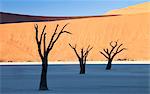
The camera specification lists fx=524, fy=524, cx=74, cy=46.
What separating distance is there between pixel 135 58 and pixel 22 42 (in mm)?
29519

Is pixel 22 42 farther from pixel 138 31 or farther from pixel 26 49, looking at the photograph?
pixel 138 31

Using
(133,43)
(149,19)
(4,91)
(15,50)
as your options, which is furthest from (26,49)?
(4,91)

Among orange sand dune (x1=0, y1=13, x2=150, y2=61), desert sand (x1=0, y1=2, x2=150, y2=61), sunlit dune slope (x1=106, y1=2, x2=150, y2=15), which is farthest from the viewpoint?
sunlit dune slope (x1=106, y1=2, x2=150, y2=15)

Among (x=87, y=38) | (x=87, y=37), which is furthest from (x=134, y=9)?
(x=87, y=38)

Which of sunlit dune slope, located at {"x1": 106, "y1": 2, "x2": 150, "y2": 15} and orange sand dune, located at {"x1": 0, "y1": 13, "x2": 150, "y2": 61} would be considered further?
sunlit dune slope, located at {"x1": 106, "y1": 2, "x2": 150, "y2": 15}

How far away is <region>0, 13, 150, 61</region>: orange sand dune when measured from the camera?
9456 centimetres

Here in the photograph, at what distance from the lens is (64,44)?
104 metres

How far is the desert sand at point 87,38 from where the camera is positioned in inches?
3716

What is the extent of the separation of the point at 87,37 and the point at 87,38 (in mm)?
547

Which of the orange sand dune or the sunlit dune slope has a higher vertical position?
the sunlit dune slope

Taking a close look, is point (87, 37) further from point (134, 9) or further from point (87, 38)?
point (134, 9)

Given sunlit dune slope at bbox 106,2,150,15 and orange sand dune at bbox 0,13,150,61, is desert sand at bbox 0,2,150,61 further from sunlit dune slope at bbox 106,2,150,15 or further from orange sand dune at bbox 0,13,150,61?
sunlit dune slope at bbox 106,2,150,15

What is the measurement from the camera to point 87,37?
366 feet

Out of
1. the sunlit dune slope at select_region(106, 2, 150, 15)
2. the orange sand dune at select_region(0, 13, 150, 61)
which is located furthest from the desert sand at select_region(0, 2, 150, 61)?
the sunlit dune slope at select_region(106, 2, 150, 15)
